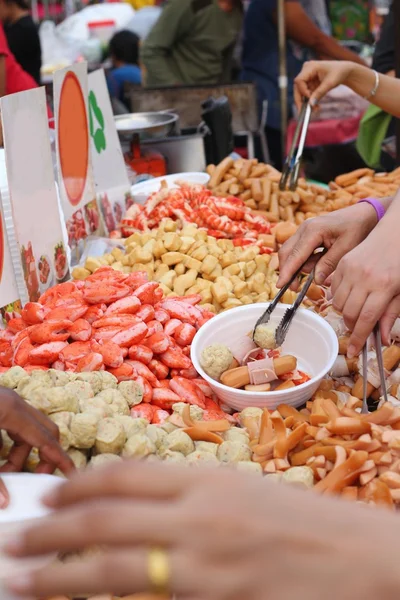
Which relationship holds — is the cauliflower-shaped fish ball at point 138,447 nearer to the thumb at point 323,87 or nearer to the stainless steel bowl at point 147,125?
the thumb at point 323,87

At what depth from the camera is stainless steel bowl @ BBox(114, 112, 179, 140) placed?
3297mm

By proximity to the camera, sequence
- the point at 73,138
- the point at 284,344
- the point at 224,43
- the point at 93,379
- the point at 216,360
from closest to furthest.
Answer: the point at 93,379, the point at 216,360, the point at 284,344, the point at 73,138, the point at 224,43

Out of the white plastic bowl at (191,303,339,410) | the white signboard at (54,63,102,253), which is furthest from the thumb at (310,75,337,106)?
the white plastic bowl at (191,303,339,410)

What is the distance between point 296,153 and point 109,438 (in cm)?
211

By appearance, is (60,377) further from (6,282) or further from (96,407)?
(6,282)

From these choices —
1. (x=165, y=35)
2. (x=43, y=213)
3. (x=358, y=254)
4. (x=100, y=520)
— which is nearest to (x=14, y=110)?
(x=43, y=213)

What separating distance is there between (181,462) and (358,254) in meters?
0.61

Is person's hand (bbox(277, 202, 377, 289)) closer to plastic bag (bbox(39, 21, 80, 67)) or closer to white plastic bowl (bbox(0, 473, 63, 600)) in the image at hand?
white plastic bowl (bbox(0, 473, 63, 600))

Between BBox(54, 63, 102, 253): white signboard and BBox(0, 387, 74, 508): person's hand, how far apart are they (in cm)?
126

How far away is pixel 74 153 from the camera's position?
243 centimetres

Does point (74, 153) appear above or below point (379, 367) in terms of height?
above

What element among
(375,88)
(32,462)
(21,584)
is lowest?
(32,462)

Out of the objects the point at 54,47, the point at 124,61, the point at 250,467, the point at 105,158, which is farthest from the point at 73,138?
the point at 54,47

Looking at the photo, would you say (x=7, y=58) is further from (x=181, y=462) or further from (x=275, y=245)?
(x=181, y=462)
